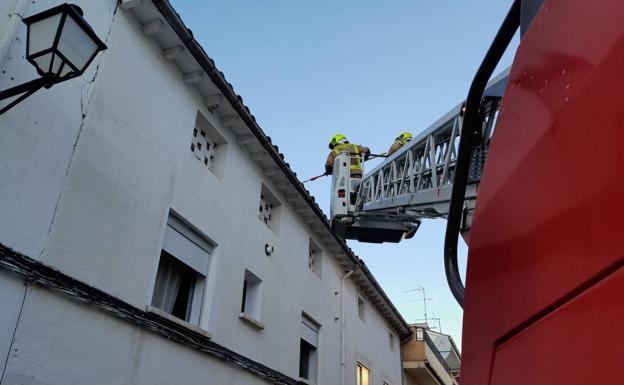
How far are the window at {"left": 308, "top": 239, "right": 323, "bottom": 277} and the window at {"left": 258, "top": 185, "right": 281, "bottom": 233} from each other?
2.05 m

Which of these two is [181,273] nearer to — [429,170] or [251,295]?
[251,295]

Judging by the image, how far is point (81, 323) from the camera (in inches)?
206

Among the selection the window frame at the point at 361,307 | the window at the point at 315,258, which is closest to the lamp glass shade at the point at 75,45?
the window at the point at 315,258

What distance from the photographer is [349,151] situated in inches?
312

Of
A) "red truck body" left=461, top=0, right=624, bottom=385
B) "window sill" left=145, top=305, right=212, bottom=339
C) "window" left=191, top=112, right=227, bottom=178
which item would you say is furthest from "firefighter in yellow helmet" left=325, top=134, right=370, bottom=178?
"red truck body" left=461, top=0, right=624, bottom=385

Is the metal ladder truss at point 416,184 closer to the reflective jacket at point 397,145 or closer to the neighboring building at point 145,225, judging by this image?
the reflective jacket at point 397,145

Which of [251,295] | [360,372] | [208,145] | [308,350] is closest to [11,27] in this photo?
[208,145]

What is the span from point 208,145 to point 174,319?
3.33 meters

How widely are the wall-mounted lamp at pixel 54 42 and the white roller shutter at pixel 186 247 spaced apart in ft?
11.2

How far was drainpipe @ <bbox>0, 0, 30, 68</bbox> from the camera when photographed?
4.86m

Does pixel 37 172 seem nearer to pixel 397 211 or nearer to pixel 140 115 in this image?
pixel 140 115

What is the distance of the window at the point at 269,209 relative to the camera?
1048cm

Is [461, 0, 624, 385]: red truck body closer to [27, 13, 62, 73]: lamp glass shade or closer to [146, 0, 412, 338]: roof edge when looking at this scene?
[27, 13, 62, 73]: lamp glass shade

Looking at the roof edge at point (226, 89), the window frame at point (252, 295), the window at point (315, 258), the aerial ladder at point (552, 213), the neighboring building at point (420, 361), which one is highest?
the roof edge at point (226, 89)
